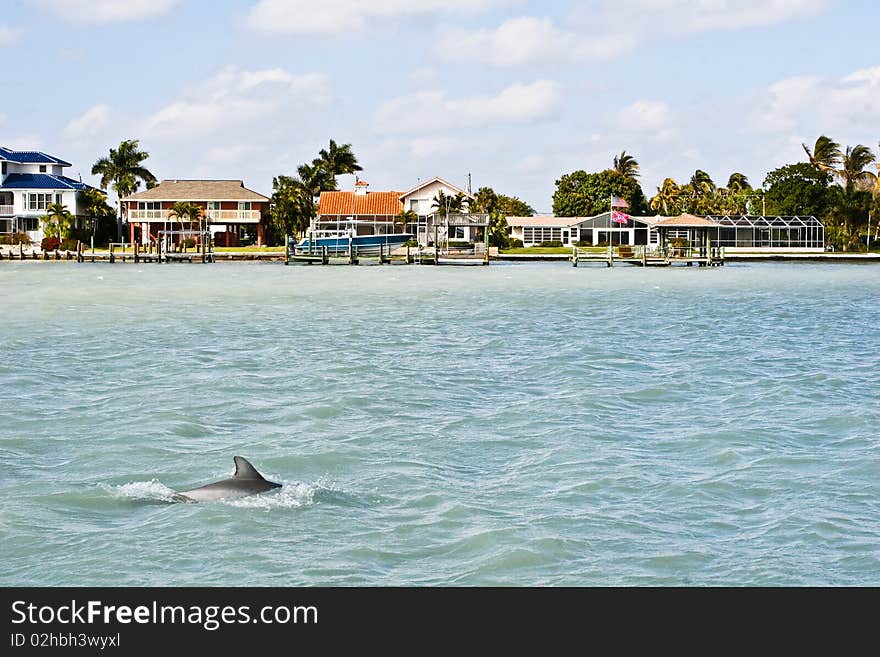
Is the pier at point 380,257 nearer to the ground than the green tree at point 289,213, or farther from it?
nearer to the ground

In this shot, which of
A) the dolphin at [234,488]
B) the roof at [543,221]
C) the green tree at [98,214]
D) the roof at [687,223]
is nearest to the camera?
the dolphin at [234,488]

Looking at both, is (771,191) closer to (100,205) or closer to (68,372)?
(100,205)

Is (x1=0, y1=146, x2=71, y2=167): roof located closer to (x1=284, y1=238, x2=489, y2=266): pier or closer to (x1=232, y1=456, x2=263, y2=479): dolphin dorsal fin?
(x1=284, y1=238, x2=489, y2=266): pier

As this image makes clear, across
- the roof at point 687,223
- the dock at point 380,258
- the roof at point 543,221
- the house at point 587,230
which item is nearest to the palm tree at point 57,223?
the dock at point 380,258

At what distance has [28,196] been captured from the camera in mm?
115000

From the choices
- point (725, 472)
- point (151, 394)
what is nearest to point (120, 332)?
point (151, 394)

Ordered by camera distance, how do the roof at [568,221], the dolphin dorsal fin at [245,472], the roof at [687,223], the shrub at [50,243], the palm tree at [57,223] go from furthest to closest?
the roof at [568,221] → the roof at [687,223] → the palm tree at [57,223] → the shrub at [50,243] → the dolphin dorsal fin at [245,472]

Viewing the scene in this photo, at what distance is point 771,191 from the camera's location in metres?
128

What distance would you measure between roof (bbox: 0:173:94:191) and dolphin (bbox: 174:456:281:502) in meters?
108

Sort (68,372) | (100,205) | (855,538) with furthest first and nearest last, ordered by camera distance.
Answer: (100,205)
(68,372)
(855,538)

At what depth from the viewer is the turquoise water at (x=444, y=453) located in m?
11.4

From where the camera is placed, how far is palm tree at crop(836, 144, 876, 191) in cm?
12862

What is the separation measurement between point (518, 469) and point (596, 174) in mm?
134735

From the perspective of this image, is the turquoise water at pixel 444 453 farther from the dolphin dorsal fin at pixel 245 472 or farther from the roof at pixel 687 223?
the roof at pixel 687 223
